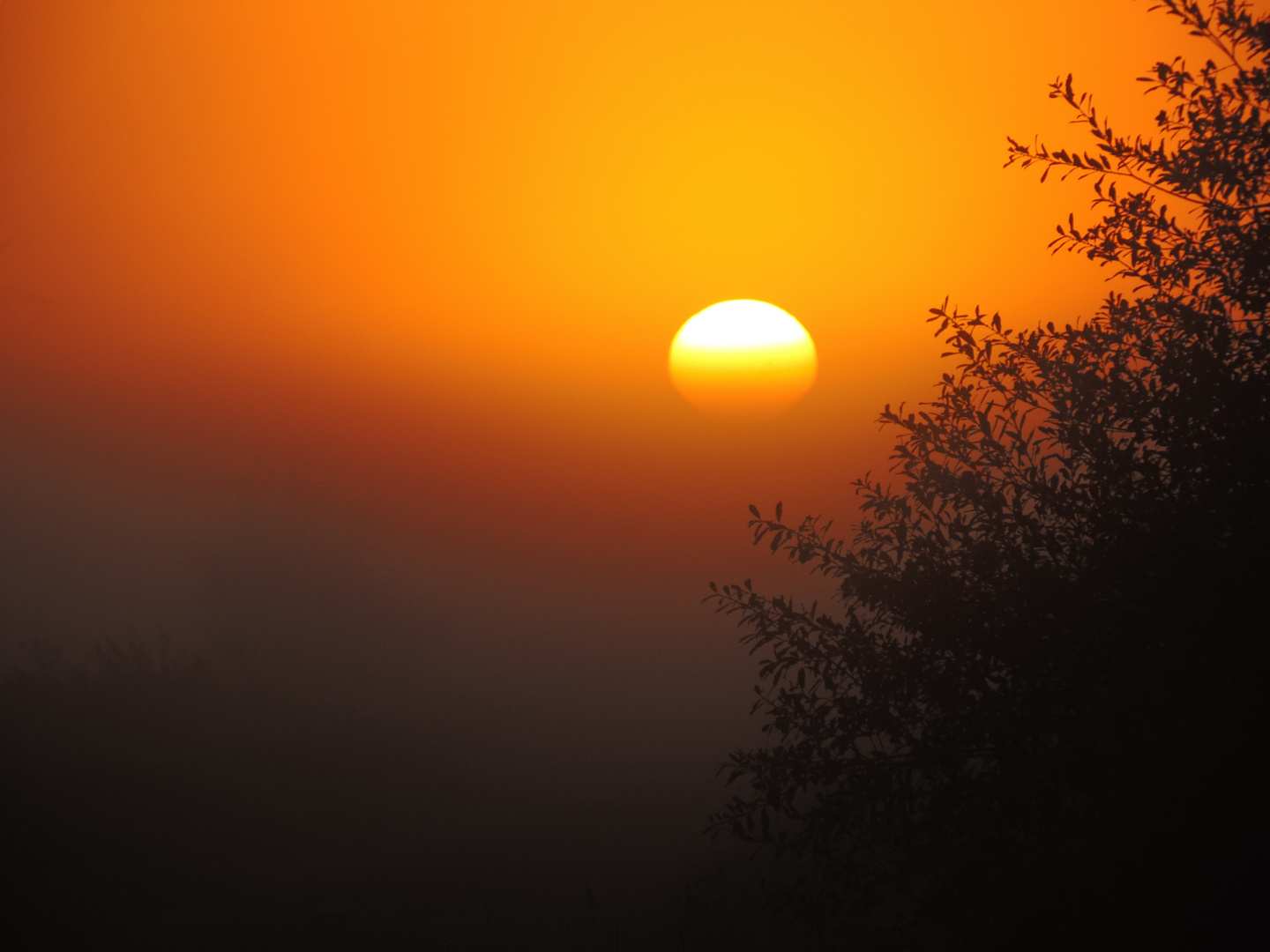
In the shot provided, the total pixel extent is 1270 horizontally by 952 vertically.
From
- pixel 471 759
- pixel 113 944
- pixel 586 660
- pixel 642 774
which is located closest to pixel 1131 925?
pixel 113 944

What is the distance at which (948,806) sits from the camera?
5.90m

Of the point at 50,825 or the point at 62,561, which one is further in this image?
the point at 62,561

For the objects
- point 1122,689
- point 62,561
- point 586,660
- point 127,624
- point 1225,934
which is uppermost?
point 62,561

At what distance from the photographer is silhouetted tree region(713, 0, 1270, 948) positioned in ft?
16.8

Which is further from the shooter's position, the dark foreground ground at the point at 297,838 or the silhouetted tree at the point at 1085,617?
the dark foreground ground at the point at 297,838

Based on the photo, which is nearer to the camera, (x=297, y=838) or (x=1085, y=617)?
(x=1085, y=617)

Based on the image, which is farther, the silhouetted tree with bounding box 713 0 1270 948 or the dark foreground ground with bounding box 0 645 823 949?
the dark foreground ground with bounding box 0 645 823 949

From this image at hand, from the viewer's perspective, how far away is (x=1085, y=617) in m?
5.52

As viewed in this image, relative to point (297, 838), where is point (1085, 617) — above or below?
above

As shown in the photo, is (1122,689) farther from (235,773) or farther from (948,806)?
(235,773)

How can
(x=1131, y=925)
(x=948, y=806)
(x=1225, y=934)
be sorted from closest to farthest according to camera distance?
1. (x=1225, y=934)
2. (x=1131, y=925)
3. (x=948, y=806)

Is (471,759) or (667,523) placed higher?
(667,523)

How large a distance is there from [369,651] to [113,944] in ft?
171

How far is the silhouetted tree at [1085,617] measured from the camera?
512 cm
